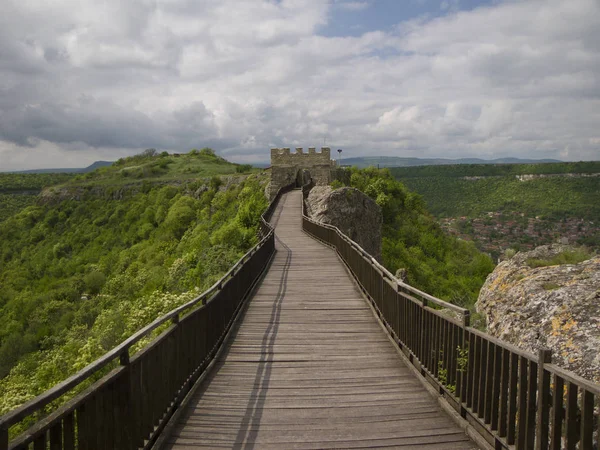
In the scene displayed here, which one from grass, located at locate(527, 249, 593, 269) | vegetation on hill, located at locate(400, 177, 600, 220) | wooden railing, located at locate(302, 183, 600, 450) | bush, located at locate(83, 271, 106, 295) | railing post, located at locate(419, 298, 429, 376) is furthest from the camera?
vegetation on hill, located at locate(400, 177, 600, 220)

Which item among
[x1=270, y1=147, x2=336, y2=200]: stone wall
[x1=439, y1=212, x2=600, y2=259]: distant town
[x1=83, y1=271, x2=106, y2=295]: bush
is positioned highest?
[x1=270, y1=147, x2=336, y2=200]: stone wall

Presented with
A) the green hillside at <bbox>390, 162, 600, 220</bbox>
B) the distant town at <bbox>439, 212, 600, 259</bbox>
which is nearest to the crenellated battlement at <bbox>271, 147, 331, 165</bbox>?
the distant town at <bbox>439, 212, 600, 259</bbox>

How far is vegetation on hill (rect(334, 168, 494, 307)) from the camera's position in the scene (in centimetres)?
3950

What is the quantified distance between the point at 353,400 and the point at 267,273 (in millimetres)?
9287

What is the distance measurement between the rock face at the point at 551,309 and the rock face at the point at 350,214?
64.1 ft

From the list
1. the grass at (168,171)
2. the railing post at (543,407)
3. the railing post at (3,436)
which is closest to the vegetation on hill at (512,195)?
the grass at (168,171)

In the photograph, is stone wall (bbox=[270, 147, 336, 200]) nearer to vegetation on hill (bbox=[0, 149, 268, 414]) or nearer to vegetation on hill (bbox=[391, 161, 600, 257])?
vegetation on hill (bbox=[0, 149, 268, 414])

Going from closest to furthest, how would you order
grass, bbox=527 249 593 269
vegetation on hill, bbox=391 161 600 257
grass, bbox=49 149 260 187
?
grass, bbox=527 249 593 269 < vegetation on hill, bbox=391 161 600 257 < grass, bbox=49 149 260 187

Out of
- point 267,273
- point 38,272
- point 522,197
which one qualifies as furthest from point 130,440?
point 522,197

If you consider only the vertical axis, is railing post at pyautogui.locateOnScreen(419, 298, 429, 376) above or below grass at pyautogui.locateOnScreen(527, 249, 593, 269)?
below

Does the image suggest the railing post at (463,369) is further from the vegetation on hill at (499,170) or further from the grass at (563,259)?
the vegetation on hill at (499,170)

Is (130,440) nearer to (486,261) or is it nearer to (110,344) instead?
(110,344)

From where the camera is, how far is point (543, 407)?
11.9ft

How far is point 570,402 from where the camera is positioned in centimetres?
333
